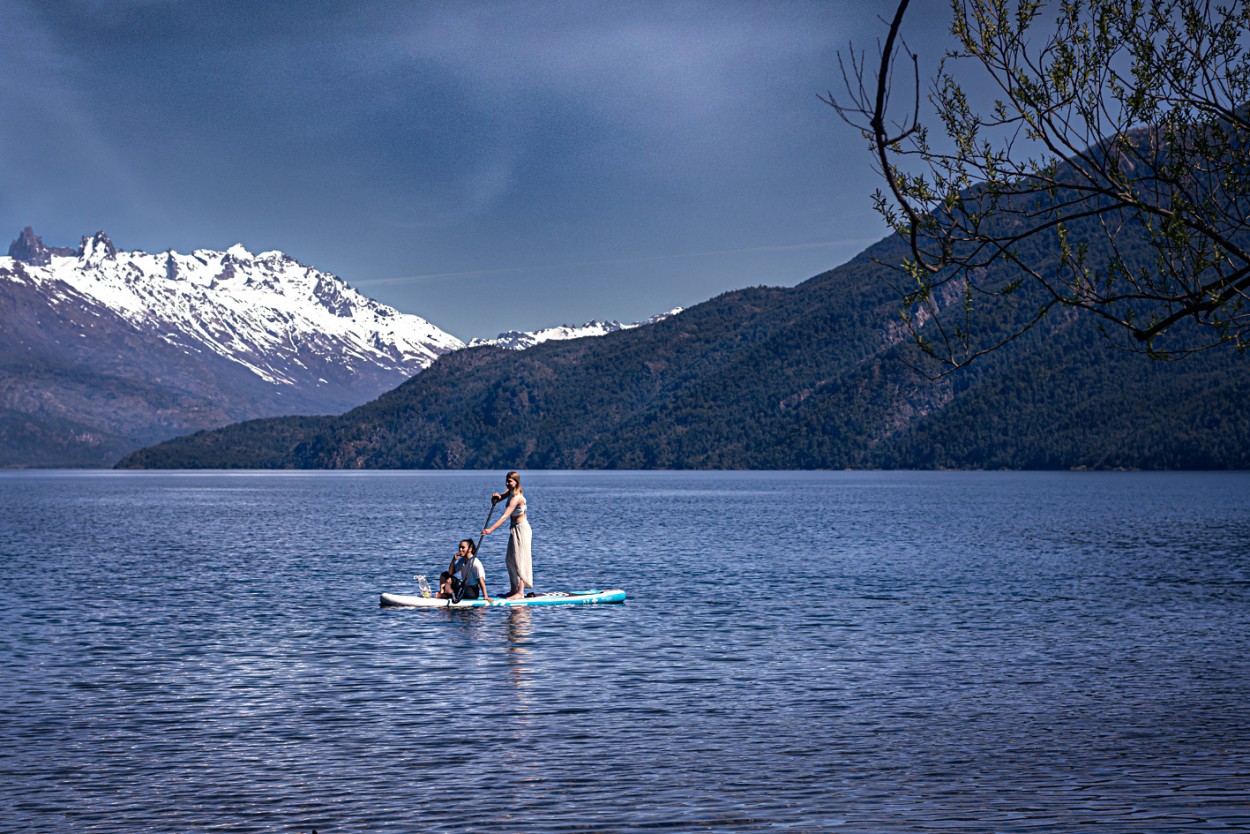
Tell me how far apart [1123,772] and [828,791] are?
5051 mm

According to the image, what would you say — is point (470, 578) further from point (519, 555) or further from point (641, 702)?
point (641, 702)

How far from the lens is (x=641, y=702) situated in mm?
27922

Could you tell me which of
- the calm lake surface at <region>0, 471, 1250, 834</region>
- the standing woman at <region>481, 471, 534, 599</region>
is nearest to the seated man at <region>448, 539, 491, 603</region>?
the calm lake surface at <region>0, 471, 1250, 834</region>

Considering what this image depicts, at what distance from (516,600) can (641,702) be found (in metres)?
18.6

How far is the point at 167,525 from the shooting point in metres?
121

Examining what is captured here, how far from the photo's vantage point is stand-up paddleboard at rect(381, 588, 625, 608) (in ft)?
149

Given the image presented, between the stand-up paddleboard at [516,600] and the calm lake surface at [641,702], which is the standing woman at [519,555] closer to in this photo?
the stand-up paddleboard at [516,600]

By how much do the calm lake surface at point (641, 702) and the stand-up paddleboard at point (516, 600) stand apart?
19.5 inches

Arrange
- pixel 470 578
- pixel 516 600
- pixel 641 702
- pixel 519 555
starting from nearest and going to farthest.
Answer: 1. pixel 641 702
2. pixel 470 578
3. pixel 519 555
4. pixel 516 600

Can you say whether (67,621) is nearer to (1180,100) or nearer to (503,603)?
(503,603)

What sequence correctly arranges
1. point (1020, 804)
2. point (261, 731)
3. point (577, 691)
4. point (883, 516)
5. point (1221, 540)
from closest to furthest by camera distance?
point (1020, 804) → point (261, 731) → point (577, 691) → point (1221, 540) → point (883, 516)

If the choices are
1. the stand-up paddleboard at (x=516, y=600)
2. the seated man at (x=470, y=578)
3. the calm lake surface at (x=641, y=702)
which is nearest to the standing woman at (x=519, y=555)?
the stand-up paddleboard at (x=516, y=600)

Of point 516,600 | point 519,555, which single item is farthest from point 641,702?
point 516,600

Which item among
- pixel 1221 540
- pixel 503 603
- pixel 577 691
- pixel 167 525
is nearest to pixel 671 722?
pixel 577 691
